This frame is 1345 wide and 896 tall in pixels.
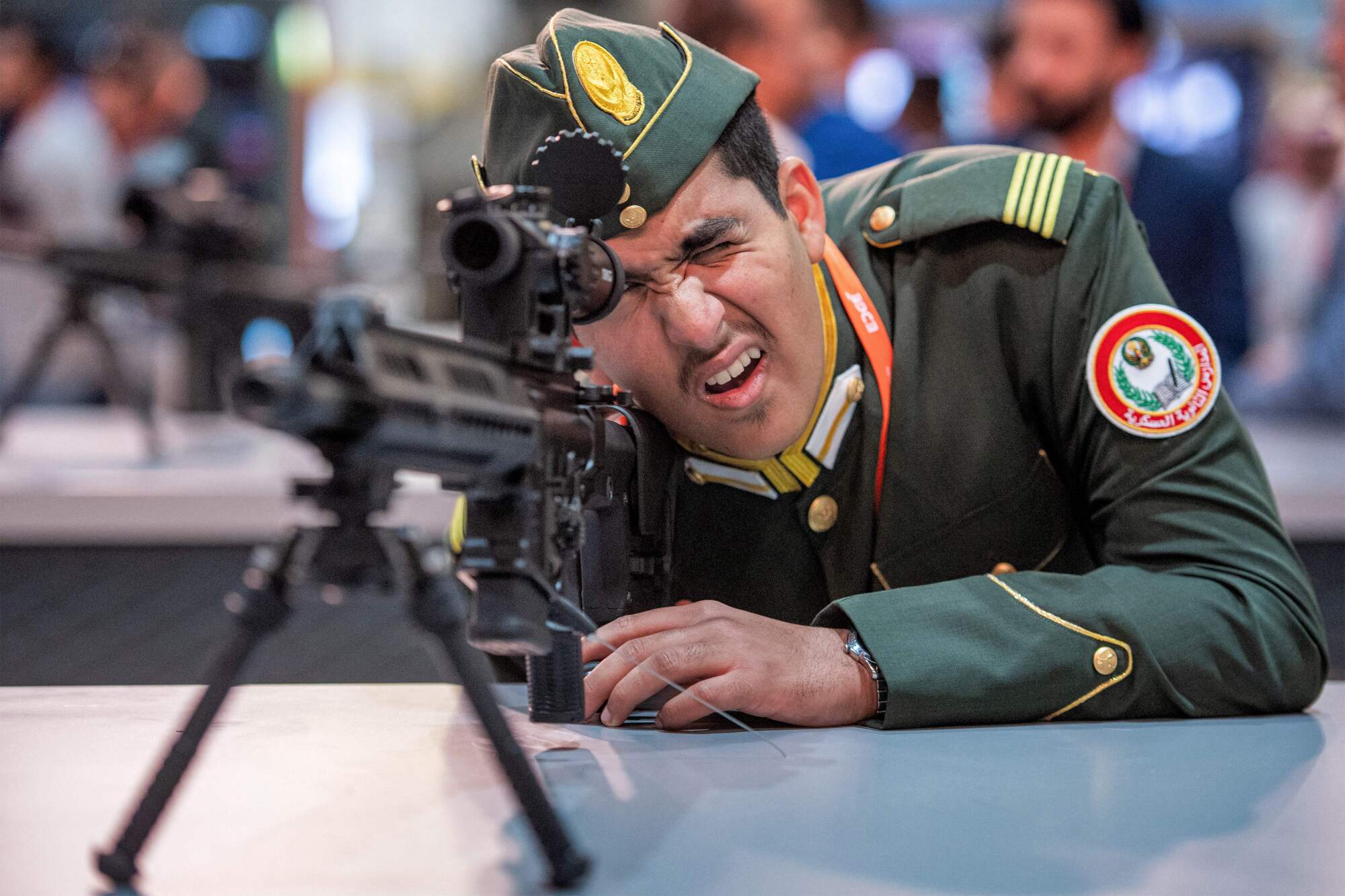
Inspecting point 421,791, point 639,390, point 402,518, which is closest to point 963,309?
point 639,390

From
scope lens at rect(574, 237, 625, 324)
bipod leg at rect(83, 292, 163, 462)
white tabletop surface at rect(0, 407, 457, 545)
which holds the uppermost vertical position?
scope lens at rect(574, 237, 625, 324)

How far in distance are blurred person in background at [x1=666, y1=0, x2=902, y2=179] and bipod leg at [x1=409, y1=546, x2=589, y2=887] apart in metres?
1.86

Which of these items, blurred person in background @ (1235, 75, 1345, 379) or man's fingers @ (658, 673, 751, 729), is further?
blurred person in background @ (1235, 75, 1345, 379)

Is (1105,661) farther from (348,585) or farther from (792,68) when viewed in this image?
(792,68)

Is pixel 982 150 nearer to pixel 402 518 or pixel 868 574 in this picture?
pixel 868 574

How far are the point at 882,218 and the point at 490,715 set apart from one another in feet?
2.71

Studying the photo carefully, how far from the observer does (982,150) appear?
1.37 m

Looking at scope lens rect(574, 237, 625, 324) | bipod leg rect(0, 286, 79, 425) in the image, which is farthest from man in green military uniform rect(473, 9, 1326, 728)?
bipod leg rect(0, 286, 79, 425)

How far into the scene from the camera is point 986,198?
50.0 inches

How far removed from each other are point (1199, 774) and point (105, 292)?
277 cm

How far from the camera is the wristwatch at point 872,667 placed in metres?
1.02

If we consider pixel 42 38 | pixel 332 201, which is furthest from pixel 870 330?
pixel 332 201

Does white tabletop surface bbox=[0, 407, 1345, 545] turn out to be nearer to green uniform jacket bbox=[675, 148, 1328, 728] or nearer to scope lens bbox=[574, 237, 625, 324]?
green uniform jacket bbox=[675, 148, 1328, 728]

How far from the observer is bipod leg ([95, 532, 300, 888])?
0.66 metres
